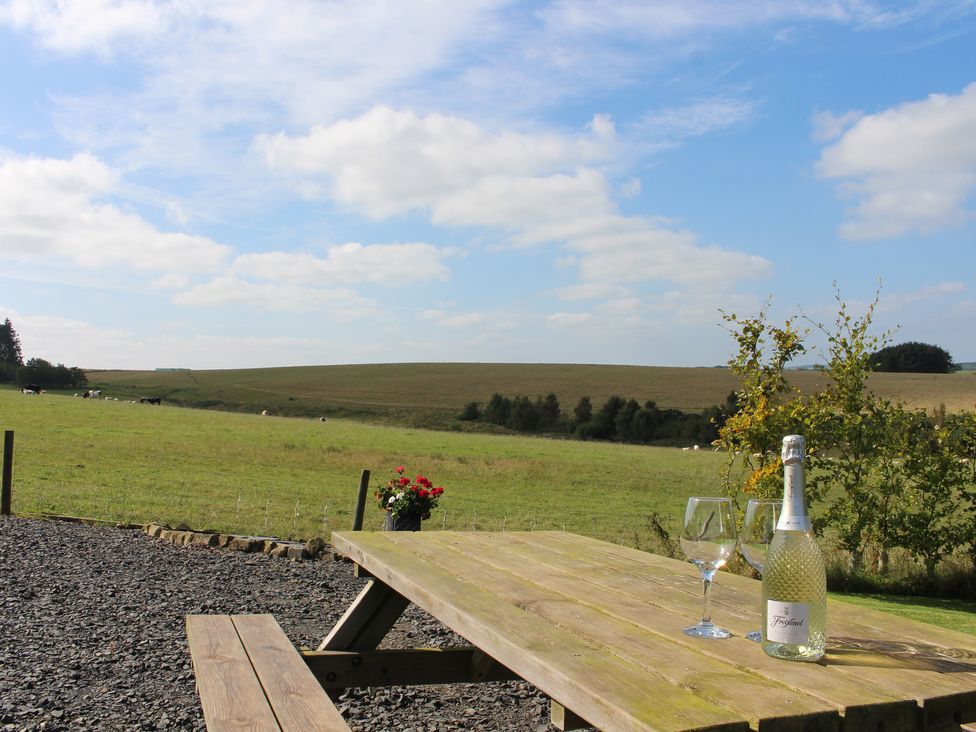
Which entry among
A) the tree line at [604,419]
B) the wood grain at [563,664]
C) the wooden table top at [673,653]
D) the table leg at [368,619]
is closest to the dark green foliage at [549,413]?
the tree line at [604,419]

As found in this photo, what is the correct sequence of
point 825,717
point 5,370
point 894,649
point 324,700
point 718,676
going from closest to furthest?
point 825,717 < point 718,676 < point 894,649 < point 324,700 < point 5,370

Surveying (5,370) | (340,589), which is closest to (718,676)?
(340,589)

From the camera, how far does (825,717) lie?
66.6 inches

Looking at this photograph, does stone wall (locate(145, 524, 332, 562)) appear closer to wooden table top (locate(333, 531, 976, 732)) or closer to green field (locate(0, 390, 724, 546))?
green field (locate(0, 390, 724, 546))

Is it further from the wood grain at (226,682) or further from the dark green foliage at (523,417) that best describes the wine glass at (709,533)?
the dark green foliage at (523,417)

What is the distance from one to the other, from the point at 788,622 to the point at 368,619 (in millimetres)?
2724

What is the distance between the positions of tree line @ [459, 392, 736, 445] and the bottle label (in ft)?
160

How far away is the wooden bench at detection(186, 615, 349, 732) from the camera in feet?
Answer: 9.16

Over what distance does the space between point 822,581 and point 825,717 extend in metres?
0.36

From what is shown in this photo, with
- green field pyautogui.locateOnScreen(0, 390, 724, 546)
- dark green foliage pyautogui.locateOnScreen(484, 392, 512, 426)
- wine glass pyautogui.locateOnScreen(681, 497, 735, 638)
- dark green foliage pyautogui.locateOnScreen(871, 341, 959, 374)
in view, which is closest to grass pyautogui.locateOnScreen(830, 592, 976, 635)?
green field pyautogui.locateOnScreen(0, 390, 724, 546)

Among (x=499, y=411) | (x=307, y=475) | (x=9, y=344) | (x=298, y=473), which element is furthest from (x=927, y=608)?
(x=9, y=344)

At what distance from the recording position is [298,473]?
78.6ft

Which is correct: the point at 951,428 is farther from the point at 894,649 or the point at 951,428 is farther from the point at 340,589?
the point at 894,649

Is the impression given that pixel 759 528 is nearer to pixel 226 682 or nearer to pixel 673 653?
pixel 673 653
